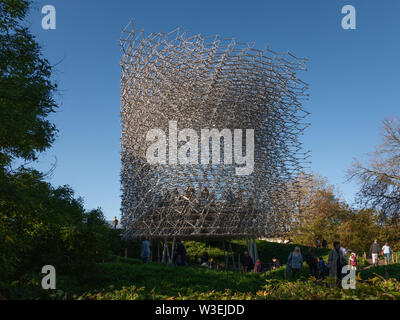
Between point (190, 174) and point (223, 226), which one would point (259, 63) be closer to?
point (190, 174)

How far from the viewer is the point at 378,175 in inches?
995

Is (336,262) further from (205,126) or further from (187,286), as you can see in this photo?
(205,126)

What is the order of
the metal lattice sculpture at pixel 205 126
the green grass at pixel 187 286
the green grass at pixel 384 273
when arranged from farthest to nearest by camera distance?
the metal lattice sculpture at pixel 205 126 → the green grass at pixel 384 273 → the green grass at pixel 187 286

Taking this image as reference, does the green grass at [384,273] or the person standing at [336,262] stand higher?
the person standing at [336,262]

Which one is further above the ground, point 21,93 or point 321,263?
Result: point 21,93

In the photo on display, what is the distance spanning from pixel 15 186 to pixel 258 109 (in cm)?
2376

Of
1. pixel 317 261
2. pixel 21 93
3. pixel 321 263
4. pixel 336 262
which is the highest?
pixel 21 93

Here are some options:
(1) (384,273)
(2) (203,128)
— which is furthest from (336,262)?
(2) (203,128)

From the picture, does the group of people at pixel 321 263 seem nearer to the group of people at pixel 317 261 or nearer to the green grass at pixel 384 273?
the group of people at pixel 317 261

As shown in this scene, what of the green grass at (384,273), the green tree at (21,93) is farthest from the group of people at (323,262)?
the green tree at (21,93)

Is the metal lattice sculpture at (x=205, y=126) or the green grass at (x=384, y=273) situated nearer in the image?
the green grass at (x=384, y=273)

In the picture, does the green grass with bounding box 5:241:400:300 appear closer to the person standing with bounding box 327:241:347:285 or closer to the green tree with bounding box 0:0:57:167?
the person standing with bounding box 327:241:347:285

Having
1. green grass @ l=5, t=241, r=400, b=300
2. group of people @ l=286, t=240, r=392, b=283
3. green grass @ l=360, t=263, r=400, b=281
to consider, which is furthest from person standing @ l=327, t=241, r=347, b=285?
green grass @ l=360, t=263, r=400, b=281
